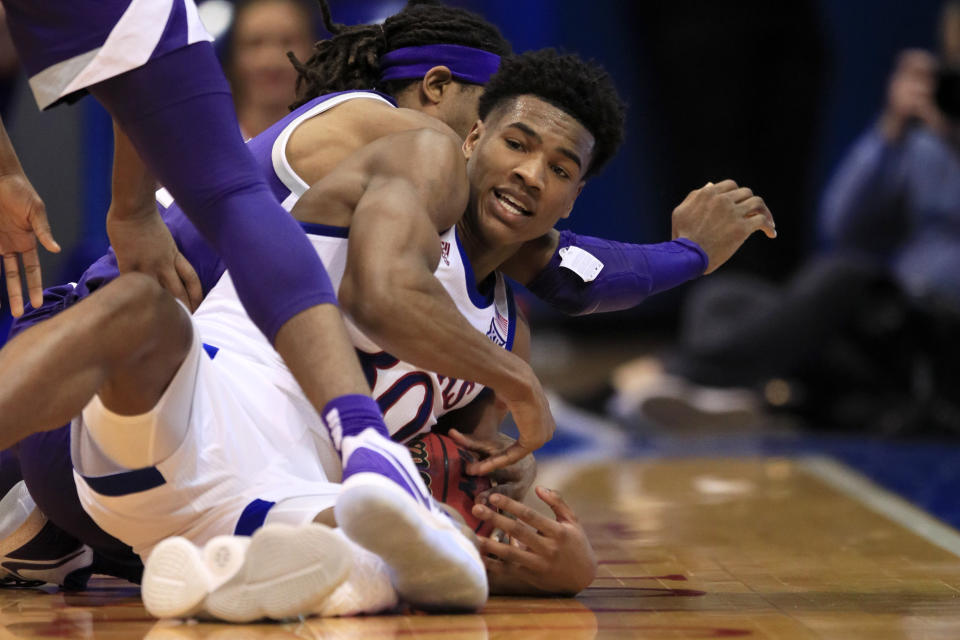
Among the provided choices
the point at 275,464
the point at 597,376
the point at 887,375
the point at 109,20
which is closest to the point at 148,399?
the point at 275,464

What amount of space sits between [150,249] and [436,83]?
769 millimetres

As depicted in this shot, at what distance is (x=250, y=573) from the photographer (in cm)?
184

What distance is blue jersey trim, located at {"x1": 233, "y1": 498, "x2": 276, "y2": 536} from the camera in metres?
2.09

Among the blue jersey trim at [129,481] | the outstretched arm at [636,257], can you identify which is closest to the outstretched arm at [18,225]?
the blue jersey trim at [129,481]

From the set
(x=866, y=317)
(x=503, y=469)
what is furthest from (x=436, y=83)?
(x=866, y=317)

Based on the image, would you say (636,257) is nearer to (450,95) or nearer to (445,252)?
(450,95)

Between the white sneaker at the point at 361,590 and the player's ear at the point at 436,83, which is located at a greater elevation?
the player's ear at the point at 436,83

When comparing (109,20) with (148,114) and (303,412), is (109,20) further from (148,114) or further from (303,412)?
(303,412)

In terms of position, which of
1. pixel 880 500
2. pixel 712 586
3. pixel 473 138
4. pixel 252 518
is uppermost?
pixel 473 138

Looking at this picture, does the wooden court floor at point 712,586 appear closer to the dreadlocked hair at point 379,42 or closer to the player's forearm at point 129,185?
the player's forearm at point 129,185

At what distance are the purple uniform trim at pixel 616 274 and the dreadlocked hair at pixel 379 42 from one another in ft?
1.56

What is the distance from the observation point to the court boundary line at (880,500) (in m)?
3.24

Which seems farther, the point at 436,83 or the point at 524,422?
the point at 436,83

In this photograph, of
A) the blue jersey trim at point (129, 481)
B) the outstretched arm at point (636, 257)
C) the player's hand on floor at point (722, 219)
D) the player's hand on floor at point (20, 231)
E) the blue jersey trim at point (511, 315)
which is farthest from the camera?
the player's hand on floor at point (722, 219)
